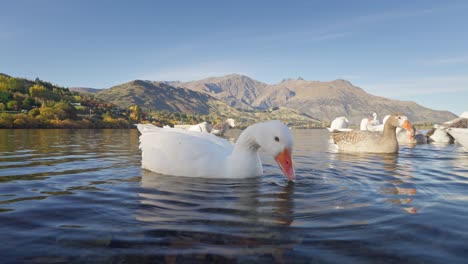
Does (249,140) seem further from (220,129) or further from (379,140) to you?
(220,129)

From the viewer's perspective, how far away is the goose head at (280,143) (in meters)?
5.89

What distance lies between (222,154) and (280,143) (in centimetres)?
171

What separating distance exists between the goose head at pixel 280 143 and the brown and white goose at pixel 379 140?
10090 millimetres

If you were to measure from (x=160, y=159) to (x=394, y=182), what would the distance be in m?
5.56

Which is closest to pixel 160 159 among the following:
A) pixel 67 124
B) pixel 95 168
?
→ pixel 95 168

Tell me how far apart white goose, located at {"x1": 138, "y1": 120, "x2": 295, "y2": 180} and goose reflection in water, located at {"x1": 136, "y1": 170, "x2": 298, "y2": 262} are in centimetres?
29

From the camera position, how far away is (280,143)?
596 cm

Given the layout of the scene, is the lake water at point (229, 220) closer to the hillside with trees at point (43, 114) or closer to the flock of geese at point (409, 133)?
the flock of geese at point (409, 133)

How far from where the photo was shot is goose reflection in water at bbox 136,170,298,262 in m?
3.23

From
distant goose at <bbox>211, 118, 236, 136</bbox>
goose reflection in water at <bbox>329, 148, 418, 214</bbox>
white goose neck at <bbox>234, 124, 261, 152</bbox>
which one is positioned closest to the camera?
goose reflection in water at <bbox>329, 148, 418, 214</bbox>

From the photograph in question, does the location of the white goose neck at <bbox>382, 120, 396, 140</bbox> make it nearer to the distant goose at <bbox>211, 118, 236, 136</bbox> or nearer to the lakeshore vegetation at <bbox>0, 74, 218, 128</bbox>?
the distant goose at <bbox>211, 118, 236, 136</bbox>

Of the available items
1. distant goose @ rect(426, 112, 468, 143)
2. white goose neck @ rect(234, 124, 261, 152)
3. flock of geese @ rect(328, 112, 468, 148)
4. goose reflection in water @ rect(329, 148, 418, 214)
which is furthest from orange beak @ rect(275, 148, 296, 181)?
distant goose @ rect(426, 112, 468, 143)

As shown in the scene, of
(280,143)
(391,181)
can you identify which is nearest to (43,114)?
(280,143)

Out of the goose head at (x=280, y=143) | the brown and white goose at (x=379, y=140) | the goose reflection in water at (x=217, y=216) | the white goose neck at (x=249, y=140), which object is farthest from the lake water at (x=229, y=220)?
the brown and white goose at (x=379, y=140)
